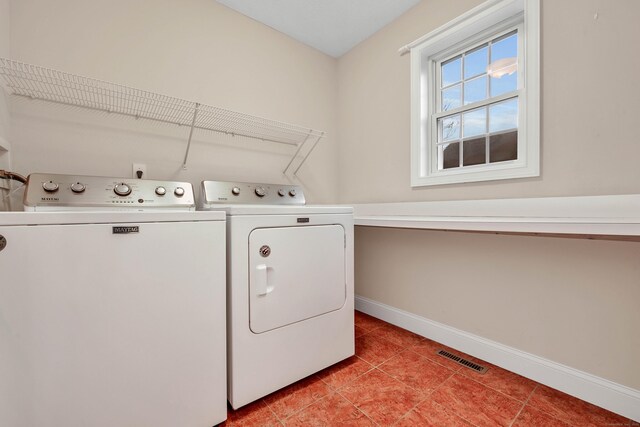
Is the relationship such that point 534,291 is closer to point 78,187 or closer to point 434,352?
point 434,352

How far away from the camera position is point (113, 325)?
958 mm

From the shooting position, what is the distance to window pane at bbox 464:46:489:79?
1867 mm

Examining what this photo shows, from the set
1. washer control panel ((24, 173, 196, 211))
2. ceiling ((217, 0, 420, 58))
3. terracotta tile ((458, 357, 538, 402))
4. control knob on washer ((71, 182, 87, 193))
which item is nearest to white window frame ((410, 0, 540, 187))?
ceiling ((217, 0, 420, 58))

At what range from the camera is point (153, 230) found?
1035 mm

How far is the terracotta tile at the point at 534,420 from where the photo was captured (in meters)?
1.19

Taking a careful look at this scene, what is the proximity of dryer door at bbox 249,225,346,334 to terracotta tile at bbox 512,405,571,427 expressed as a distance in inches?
38.2

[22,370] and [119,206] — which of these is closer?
[22,370]

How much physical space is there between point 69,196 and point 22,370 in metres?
0.65

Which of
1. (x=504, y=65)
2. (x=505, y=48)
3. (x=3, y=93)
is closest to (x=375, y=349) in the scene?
(x=504, y=65)

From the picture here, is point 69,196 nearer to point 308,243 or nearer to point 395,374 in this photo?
point 308,243

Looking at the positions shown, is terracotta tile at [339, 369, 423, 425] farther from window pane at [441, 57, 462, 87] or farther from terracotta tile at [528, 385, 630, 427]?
window pane at [441, 57, 462, 87]

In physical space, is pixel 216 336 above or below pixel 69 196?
below

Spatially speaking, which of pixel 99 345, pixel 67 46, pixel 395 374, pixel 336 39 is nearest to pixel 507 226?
pixel 395 374

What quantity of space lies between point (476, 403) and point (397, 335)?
2.46 feet
